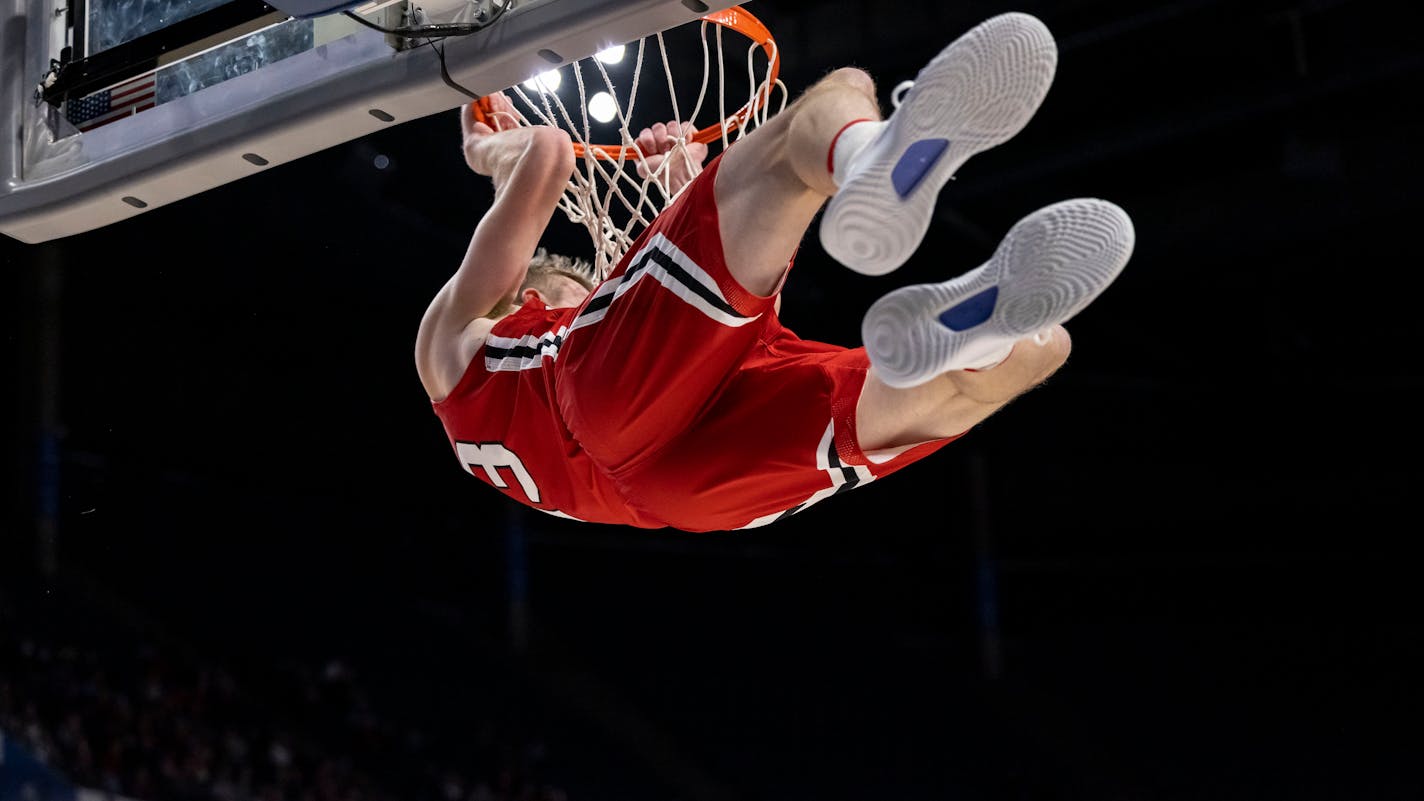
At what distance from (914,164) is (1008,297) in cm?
22

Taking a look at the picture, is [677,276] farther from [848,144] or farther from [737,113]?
[737,113]

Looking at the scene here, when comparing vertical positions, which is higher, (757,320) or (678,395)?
(757,320)

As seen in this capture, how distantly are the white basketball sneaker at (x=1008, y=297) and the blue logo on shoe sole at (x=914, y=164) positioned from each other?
14 cm

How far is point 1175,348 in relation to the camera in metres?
10.5

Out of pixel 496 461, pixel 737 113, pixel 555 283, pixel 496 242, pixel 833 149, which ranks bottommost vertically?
pixel 496 461

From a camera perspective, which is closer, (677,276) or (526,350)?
(677,276)

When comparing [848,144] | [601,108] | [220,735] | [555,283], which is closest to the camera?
[848,144]

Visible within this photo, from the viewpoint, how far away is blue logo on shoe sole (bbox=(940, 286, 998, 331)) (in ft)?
6.07

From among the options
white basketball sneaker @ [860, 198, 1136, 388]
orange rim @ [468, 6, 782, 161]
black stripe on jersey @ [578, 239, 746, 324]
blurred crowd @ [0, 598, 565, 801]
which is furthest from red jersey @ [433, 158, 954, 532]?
blurred crowd @ [0, 598, 565, 801]

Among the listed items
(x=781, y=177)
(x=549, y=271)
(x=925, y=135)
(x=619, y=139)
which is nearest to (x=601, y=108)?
(x=619, y=139)

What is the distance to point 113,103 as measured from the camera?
280 centimetres

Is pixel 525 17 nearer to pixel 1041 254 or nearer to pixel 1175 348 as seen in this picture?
pixel 1041 254

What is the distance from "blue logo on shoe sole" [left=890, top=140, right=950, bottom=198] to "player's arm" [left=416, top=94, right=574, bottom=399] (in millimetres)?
1070

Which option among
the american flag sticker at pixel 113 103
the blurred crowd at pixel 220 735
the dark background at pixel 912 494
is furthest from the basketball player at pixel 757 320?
the blurred crowd at pixel 220 735
